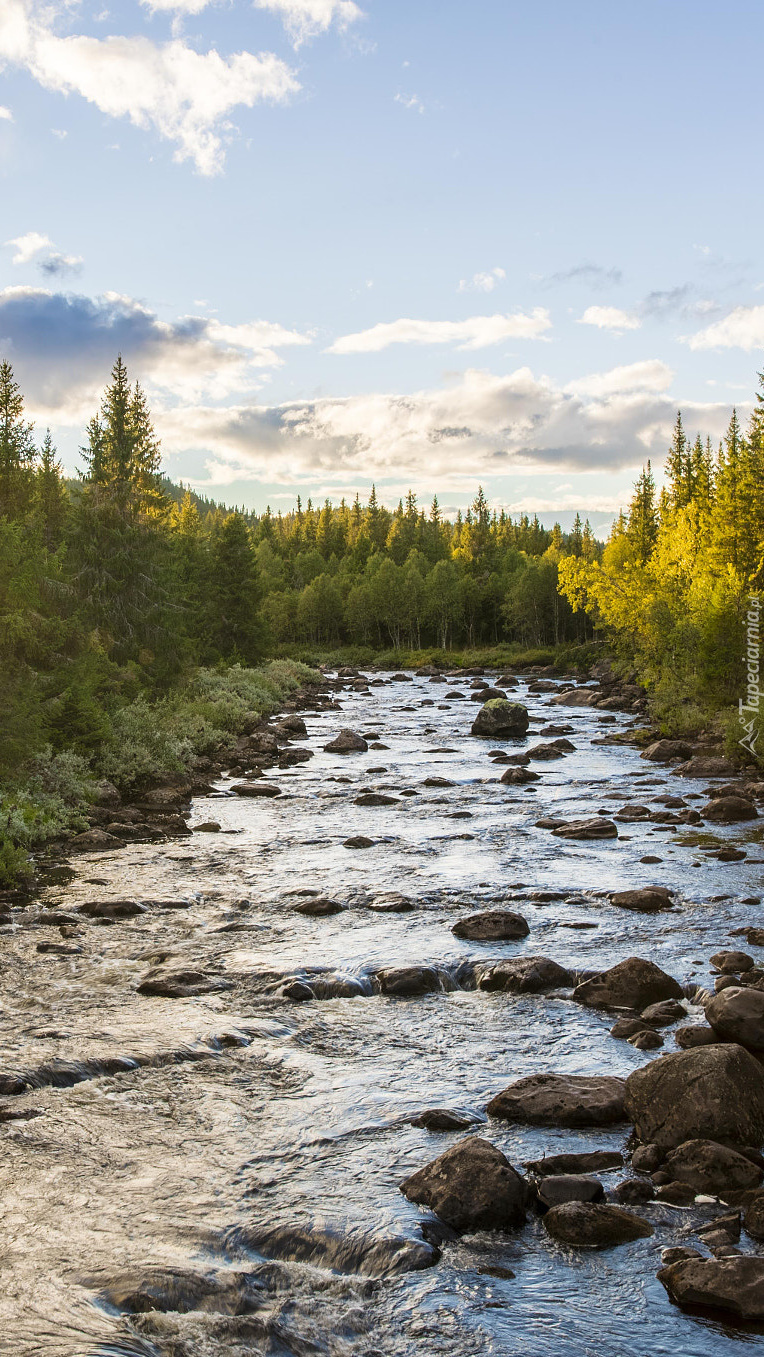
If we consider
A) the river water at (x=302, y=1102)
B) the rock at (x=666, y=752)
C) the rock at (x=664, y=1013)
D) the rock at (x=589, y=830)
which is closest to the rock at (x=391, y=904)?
the river water at (x=302, y=1102)

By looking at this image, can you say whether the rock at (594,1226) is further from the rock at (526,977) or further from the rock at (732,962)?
the rock at (732,962)

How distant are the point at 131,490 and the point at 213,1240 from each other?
35.0 metres

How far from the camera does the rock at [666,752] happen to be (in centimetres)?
3206

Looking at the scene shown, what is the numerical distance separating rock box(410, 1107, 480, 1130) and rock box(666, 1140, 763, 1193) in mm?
1881

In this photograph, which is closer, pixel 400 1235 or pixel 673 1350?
pixel 673 1350

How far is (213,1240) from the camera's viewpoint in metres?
7.13

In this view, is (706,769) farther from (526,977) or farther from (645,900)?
(526,977)

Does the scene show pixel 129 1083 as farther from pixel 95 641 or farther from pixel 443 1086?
pixel 95 641

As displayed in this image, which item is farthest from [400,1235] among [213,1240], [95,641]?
[95,641]

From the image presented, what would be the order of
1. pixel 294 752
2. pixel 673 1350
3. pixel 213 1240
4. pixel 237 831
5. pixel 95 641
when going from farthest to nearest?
1. pixel 294 752
2. pixel 95 641
3. pixel 237 831
4. pixel 213 1240
5. pixel 673 1350

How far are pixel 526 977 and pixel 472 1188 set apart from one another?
16.3ft

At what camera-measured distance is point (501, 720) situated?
4047 centimetres

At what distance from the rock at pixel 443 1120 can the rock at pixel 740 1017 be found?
2962mm

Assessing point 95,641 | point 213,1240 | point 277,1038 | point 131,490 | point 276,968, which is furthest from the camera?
point 131,490
